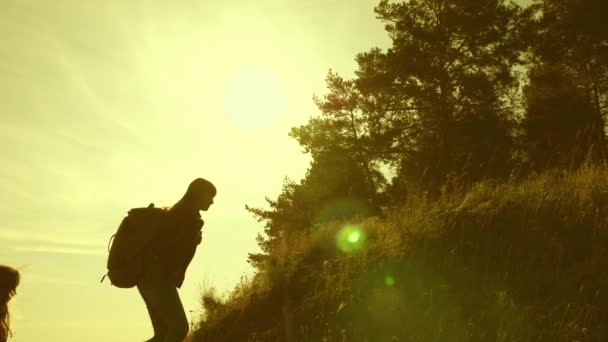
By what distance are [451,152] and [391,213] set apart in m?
10.7

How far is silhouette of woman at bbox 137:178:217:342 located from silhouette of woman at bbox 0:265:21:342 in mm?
1080

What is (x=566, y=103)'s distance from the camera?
60.2 feet

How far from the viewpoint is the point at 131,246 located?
458 centimetres

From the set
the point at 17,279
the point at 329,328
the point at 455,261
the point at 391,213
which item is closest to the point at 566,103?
the point at 391,213

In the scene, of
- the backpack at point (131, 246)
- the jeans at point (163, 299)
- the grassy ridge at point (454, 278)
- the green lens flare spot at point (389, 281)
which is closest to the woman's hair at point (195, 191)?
the backpack at point (131, 246)

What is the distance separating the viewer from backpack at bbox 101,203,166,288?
4586 mm

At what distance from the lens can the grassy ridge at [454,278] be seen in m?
4.40

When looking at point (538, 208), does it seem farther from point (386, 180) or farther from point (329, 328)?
point (386, 180)

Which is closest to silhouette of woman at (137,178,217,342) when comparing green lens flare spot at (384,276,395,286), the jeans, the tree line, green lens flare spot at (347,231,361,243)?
the jeans

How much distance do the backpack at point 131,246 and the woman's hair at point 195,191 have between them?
0.84ft

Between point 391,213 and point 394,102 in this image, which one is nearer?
point 391,213

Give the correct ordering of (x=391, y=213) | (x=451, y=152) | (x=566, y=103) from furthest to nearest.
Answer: (x=566, y=103)
(x=451, y=152)
(x=391, y=213)

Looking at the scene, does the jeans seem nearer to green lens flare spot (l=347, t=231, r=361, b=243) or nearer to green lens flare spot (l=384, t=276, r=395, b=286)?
green lens flare spot (l=384, t=276, r=395, b=286)

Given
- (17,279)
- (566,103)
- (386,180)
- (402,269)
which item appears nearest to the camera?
(17,279)
